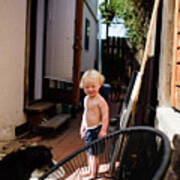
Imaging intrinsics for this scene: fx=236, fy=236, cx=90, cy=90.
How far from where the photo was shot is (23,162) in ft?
6.35

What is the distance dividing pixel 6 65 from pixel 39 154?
5.89 ft

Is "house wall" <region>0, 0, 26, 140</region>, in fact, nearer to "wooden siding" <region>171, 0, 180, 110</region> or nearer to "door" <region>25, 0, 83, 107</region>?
"door" <region>25, 0, 83, 107</region>

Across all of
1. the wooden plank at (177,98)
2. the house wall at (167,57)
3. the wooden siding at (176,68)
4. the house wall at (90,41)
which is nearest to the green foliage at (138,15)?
the house wall at (167,57)

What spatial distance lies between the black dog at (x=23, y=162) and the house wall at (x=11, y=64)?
4.94ft

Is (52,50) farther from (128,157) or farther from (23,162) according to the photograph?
(128,157)

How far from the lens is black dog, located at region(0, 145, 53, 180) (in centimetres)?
187

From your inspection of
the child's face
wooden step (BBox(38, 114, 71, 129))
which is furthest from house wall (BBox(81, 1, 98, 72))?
the child's face

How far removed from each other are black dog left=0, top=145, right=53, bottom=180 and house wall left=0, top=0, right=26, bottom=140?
1.51 meters

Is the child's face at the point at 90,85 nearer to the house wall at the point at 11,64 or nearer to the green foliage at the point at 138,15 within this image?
the house wall at the point at 11,64

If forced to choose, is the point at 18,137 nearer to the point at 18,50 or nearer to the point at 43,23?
the point at 18,50

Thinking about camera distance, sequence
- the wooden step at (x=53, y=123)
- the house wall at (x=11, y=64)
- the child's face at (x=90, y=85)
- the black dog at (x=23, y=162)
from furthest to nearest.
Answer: the wooden step at (x=53, y=123), the house wall at (x=11, y=64), the child's face at (x=90, y=85), the black dog at (x=23, y=162)

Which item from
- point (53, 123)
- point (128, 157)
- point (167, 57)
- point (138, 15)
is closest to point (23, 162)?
point (128, 157)

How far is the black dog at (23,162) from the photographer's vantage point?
187 cm

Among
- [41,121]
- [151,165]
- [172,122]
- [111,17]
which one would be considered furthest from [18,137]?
[111,17]
